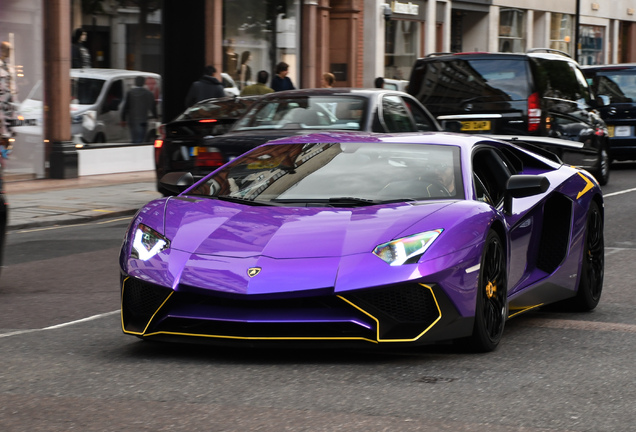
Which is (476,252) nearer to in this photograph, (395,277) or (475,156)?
(395,277)

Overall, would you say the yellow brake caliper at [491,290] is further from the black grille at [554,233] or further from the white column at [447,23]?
the white column at [447,23]

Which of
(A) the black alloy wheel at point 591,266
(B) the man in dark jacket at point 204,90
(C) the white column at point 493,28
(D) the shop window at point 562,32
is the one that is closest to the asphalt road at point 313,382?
(A) the black alloy wheel at point 591,266

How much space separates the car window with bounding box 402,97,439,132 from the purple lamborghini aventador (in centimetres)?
606

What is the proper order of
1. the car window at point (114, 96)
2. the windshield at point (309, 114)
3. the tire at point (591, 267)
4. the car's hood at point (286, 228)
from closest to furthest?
the car's hood at point (286, 228) < the tire at point (591, 267) < the windshield at point (309, 114) < the car window at point (114, 96)

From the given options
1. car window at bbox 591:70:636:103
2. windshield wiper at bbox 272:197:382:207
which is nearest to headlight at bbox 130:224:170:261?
windshield wiper at bbox 272:197:382:207

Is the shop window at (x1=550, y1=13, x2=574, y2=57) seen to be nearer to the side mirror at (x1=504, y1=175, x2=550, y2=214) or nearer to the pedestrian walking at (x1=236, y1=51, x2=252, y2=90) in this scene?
the pedestrian walking at (x1=236, y1=51, x2=252, y2=90)

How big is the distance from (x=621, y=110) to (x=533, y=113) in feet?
19.2

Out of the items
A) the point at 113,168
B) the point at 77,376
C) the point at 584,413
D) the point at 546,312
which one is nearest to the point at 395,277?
the point at 584,413

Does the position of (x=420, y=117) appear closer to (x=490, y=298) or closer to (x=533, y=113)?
(x=533, y=113)

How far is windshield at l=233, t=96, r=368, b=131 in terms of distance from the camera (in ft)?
39.9

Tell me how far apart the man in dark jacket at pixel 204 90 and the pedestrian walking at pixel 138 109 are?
3.44 m

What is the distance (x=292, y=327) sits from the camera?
18.8ft

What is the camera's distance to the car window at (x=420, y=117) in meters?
13.4

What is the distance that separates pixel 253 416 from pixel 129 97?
18727mm
